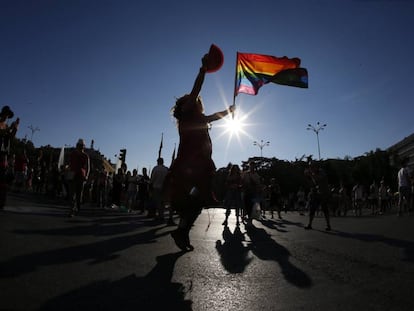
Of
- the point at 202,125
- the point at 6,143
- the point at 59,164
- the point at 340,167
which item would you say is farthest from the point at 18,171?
the point at 340,167

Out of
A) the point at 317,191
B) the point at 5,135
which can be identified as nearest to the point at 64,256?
the point at 5,135

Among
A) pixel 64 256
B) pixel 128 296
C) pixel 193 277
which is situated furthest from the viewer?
pixel 64 256

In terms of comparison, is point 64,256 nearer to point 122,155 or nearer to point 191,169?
point 191,169

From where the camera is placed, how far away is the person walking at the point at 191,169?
175 inches

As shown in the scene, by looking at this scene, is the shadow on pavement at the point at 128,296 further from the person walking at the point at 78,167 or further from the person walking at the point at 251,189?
the person walking at the point at 251,189

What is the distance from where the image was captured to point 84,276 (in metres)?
3.05

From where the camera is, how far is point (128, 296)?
99.3 inches

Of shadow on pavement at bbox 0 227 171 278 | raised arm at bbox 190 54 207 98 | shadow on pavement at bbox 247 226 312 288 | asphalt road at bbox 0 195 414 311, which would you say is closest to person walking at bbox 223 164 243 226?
shadow on pavement at bbox 247 226 312 288

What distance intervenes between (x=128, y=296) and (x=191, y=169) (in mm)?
2185

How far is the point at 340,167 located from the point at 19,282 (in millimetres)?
104032

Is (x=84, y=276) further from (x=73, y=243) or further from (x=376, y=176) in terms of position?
(x=376, y=176)

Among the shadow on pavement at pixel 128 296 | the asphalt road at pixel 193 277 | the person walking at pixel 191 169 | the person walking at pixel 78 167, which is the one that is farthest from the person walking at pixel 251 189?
the shadow on pavement at pixel 128 296

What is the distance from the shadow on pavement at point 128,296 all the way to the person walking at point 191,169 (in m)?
1.35

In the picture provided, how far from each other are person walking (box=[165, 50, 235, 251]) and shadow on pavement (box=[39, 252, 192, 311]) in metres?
1.35
